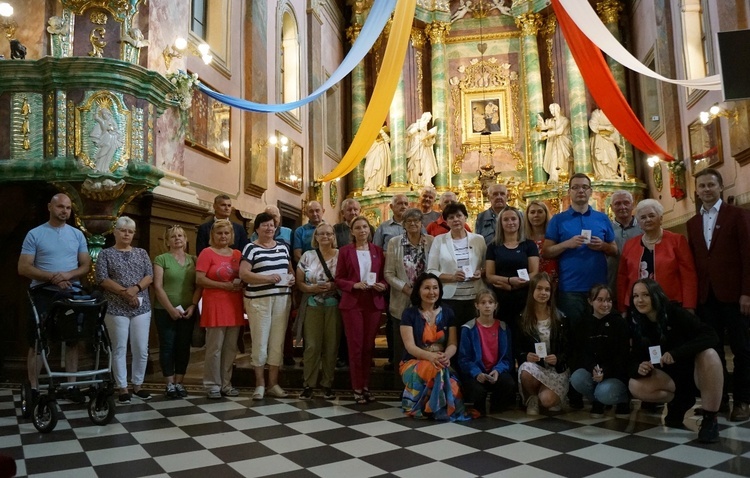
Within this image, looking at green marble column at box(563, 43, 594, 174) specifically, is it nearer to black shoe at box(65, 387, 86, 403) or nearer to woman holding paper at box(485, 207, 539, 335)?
woman holding paper at box(485, 207, 539, 335)

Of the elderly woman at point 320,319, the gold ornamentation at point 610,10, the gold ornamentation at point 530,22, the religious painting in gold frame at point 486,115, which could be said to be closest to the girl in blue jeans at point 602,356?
the elderly woman at point 320,319

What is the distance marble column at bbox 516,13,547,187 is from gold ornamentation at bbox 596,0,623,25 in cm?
157

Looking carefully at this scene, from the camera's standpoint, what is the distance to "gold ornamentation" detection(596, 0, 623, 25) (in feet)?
44.8

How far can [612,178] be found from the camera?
13117 mm

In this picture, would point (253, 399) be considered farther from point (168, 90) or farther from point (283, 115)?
point (283, 115)

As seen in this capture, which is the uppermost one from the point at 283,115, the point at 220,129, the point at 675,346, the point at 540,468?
the point at 283,115

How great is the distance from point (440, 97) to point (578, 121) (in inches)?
139

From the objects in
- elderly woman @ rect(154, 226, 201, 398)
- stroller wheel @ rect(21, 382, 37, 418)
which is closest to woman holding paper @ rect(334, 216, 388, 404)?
elderly woman @ rect(154, 226, 201, 398)

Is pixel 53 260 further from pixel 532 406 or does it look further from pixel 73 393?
pixel 532 406

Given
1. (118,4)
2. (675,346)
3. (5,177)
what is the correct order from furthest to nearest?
(118,4) → (5,177) → (675,346)

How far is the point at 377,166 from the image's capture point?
1432cm

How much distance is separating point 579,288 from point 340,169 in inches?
183

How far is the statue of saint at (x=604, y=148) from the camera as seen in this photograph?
13242 mm

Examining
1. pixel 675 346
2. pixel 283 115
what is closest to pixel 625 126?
pixel 675 346
